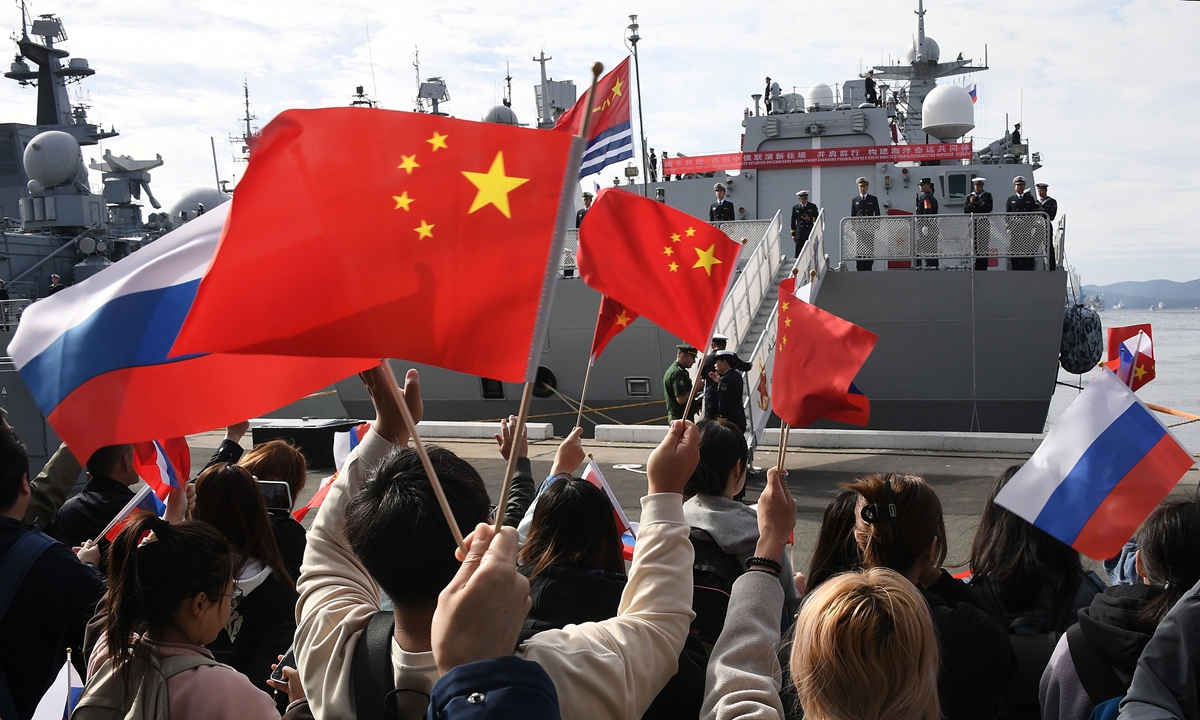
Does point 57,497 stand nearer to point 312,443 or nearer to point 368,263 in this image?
point 368,263

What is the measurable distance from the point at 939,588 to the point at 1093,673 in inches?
20.2

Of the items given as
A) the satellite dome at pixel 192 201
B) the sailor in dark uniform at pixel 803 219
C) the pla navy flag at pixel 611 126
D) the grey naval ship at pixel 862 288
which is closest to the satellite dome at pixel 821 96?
the grey naval ship at pixel 862 288

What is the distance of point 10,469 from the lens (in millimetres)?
3119

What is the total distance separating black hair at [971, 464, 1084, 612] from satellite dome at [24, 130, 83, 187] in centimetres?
A: 3306

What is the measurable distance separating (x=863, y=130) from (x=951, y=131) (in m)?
2.06

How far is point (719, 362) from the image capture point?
9781 millimetres

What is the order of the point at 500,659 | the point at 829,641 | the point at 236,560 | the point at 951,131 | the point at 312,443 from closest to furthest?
the point at 500,659
the point at 829,641
the point at 236,560
the point at 312,443
the point at 951,131

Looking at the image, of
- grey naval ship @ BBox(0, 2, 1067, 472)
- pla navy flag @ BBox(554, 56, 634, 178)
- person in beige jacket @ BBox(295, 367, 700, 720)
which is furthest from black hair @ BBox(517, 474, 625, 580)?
grey naval ship @ BBox(0, 2, 1067, 472)

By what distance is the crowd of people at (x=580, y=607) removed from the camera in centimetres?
176

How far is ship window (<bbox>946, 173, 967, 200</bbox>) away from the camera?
21281 millimetres

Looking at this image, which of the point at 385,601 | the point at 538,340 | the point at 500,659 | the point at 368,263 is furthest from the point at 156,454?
the point at 500,659

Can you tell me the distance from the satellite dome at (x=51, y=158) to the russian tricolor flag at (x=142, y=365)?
31339mm

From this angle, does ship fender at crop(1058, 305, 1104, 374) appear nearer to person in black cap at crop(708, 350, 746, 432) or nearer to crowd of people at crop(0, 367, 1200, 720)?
person in black cap at crop(708, 350, 746, 432)

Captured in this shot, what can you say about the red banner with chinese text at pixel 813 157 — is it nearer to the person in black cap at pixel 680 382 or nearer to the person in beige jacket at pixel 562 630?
the person in black cap at pixel 680 382
